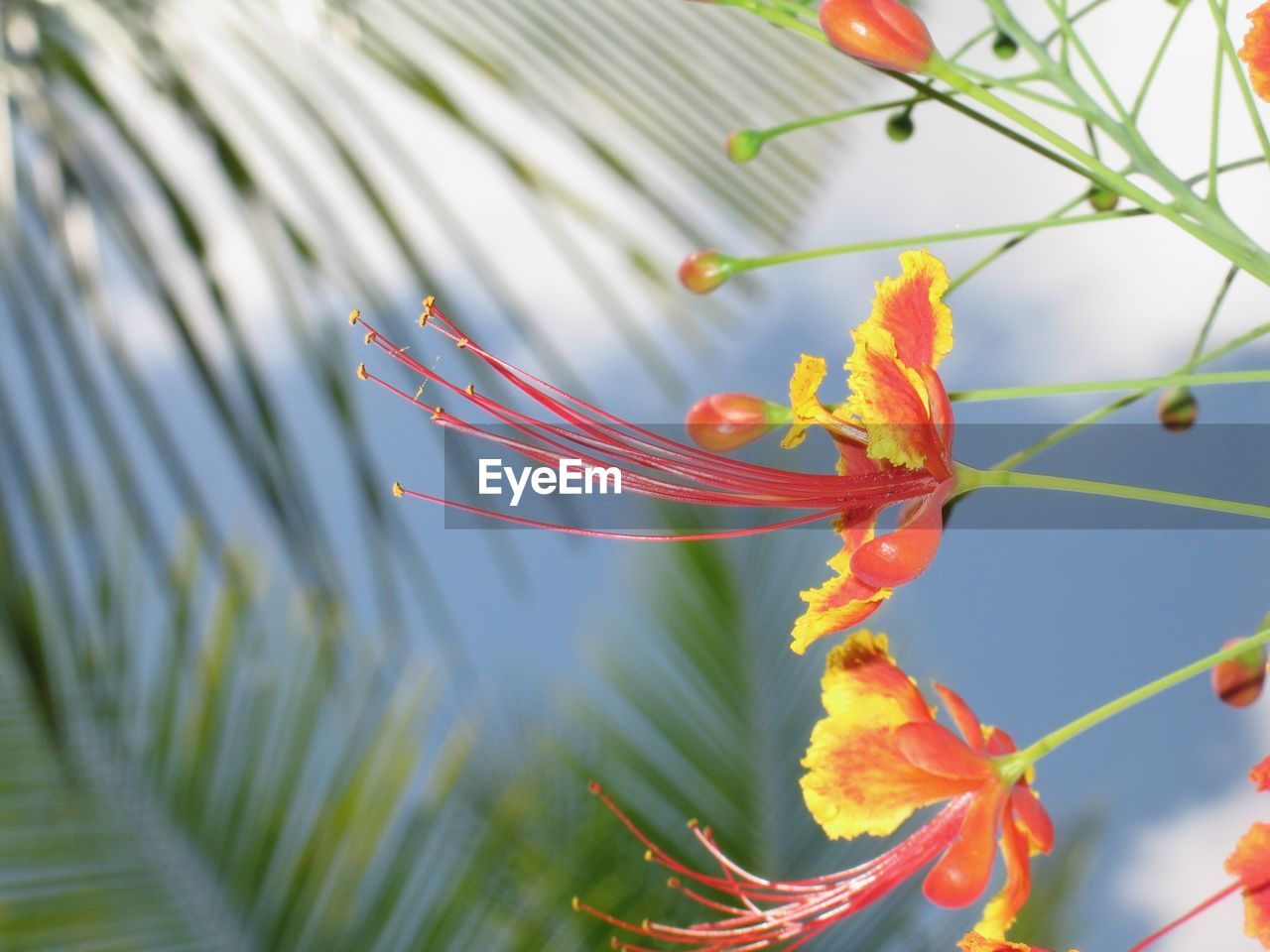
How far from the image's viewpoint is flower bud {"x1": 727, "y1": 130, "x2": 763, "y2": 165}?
2.44 ft

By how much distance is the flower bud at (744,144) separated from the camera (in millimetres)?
745

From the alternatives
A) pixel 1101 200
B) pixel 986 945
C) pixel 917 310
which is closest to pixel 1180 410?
pixel 1101 200

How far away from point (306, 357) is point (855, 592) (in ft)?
1.44

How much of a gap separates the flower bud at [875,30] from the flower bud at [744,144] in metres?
0.21

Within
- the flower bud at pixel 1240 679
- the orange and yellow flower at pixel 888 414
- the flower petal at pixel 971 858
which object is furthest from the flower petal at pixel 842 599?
the flower bud at pixel 1240 679

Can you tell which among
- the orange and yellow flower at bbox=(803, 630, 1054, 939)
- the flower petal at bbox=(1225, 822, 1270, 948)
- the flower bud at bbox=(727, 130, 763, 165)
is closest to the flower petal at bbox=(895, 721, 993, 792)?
the orange and yellow flower at bbox=(803, 630, 1054, 939)

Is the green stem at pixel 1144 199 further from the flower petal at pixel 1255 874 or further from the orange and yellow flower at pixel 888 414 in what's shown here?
the flower petal at pixel 1255 874

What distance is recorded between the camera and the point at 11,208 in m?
0.79

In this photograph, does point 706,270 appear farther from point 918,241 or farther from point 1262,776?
point 1262,776

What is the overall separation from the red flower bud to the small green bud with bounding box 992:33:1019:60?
30cm

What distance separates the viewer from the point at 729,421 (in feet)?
1.95

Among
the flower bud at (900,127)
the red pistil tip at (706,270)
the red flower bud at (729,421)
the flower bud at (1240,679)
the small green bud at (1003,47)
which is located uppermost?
the small green bud at (1003,47)

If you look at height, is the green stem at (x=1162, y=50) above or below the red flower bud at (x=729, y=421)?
above

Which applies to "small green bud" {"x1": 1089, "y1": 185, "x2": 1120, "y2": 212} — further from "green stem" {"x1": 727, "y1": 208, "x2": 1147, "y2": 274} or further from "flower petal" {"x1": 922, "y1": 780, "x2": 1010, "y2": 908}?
"flower petal" {"x1": 922, "y1": 780, "x2": 1010, "y2": 908}
